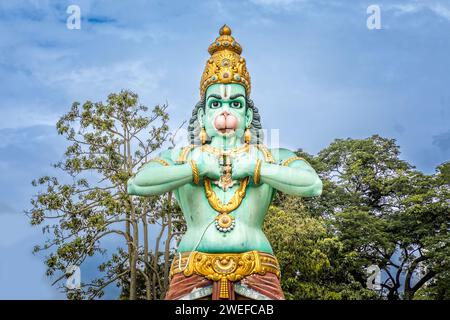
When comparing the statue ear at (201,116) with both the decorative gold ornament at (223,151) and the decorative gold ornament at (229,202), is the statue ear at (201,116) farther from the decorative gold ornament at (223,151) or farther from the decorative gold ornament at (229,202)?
the decorative gold ornament at (229,202)

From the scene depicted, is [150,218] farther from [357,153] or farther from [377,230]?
[357,153]

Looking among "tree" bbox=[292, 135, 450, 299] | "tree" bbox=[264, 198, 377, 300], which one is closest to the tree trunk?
"tree" bbox=[264, 198, 377, 300]

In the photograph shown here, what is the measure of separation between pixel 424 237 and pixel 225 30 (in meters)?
15.2

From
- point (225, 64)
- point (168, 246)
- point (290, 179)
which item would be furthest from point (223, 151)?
point (168, 246)

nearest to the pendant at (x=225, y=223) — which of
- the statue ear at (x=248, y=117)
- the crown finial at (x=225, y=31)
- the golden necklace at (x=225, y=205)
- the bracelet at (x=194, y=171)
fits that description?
the golden necklace at (x=225, y=205)

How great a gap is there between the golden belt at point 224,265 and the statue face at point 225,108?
114cm

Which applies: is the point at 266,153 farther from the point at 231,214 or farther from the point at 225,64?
the point at 225,64

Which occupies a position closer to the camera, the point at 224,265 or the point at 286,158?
the point at 224,265

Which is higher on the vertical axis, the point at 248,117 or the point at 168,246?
the point at 168,246

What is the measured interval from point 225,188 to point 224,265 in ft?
2.23

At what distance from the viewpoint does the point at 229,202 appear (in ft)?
17.6

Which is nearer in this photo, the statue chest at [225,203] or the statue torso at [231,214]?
the statue torso at [231,214]

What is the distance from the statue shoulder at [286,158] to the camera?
566cm

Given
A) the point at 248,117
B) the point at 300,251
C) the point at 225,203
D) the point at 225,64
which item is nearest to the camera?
the point at 225,203
